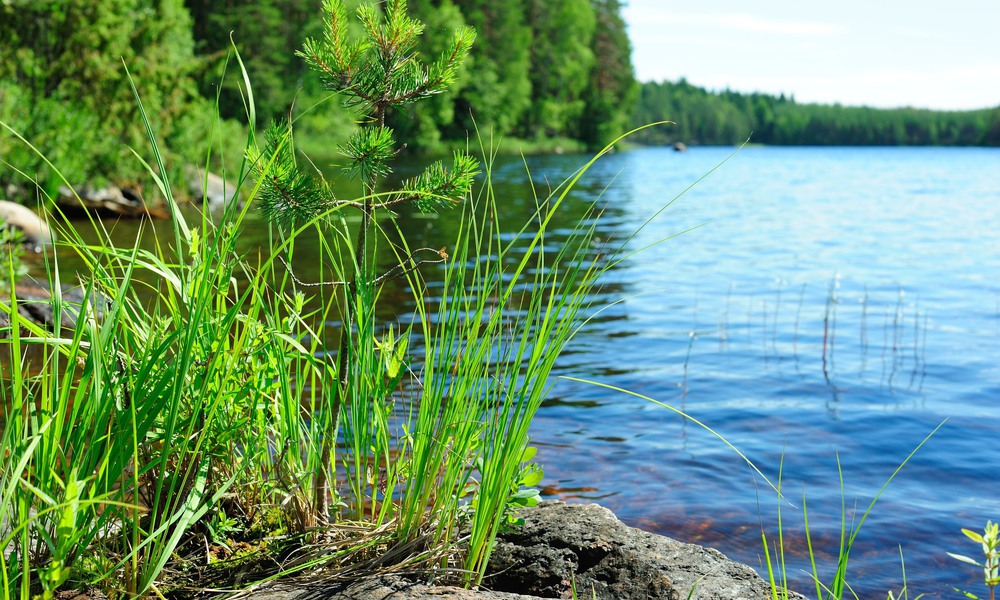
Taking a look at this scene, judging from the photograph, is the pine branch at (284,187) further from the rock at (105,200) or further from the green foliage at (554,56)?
the green foliage at (554,56)

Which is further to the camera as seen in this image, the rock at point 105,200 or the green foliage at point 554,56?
the green foliage at point 554,56

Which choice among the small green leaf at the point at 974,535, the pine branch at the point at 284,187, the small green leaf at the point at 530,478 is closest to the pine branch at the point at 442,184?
the pine branch at the point at 284,187

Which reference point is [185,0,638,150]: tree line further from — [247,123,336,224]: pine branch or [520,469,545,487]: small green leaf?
[520,469,545,487]: small green leaf

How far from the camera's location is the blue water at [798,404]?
4996mm

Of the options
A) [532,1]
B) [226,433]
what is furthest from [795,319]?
[532,1]

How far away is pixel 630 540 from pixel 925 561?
267 centimetres

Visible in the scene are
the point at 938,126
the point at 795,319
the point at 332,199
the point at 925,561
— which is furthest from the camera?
the point at 938,126

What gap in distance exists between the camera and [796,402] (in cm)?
729

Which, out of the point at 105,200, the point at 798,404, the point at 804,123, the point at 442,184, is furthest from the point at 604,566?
the point at 804,123

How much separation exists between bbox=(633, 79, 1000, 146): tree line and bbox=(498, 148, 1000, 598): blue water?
107 m

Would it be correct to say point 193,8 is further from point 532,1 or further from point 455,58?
point 455,58

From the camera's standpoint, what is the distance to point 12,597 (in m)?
2.12

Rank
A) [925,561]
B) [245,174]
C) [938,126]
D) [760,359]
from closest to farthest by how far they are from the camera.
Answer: [245,174]
[925,561]
[760,359]
[938,126]

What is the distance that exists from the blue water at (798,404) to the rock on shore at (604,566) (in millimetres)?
931
